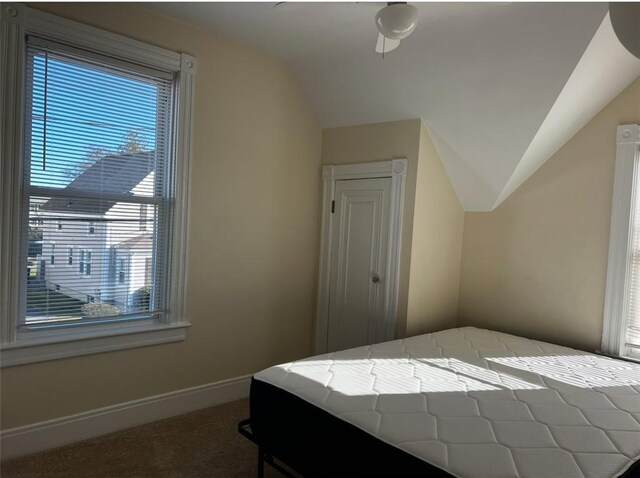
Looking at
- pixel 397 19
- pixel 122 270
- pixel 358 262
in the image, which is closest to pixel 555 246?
pixel 358 262

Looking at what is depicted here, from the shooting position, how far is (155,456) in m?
2.51

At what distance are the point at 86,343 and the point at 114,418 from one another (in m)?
0.52

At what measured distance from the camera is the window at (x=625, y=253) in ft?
9.32

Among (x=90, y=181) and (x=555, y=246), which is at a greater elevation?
(x=90, y=181)

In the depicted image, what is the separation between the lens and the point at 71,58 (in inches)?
100.0

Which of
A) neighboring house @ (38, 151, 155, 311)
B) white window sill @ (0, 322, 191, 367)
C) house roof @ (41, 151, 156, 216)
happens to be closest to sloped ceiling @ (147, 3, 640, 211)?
house roof @ (41, 151, 156, 216)

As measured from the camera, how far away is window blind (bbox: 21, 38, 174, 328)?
2.46m

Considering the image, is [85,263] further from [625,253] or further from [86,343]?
[625,253]

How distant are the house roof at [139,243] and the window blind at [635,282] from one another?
308cm

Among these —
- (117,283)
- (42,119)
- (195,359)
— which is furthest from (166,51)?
(195,359)

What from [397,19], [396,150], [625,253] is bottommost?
[625,253]

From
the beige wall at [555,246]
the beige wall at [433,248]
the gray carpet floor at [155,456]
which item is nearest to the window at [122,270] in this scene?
the gray carpet floor at [155,456]

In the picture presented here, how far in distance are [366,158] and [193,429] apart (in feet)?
7.54

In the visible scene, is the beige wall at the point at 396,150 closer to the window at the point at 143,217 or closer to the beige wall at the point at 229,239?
the beige wall at the point at 229,239
